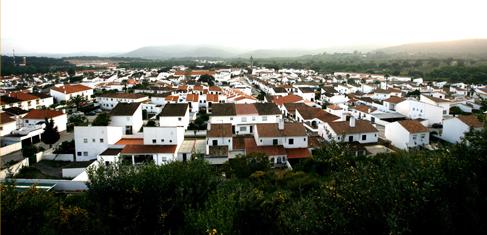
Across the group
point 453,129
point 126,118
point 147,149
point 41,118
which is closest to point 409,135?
point 453,129

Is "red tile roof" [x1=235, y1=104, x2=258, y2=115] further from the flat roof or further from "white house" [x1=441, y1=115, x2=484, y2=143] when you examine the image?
"white house" [x1=441, y1=115, x2=484, y2=143]

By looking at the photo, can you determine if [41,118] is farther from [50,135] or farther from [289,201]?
[289,201]

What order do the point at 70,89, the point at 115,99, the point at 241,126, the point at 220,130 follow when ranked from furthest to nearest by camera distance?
the point at 70,89 < the point at 115,99 < the point at 241,126 < the point at 220,130

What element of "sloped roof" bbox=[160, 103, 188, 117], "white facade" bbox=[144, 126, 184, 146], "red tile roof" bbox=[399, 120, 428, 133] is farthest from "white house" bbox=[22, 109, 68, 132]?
"red tile roof" bbox=[399, 120, 428, 133]

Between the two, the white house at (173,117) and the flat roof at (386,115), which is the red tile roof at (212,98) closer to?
the white house at (173,117)

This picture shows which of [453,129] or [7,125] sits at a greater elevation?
[7,125]

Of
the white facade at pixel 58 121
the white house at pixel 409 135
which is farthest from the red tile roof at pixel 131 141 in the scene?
the white house at pixel 409 135
